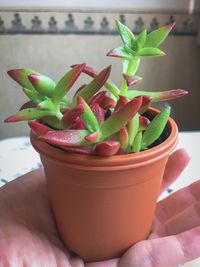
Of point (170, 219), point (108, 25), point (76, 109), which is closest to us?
point (76, 109)

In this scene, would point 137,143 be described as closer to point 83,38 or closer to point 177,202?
point 177,202

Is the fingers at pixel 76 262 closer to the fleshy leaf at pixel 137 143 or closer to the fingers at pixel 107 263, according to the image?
the fingers at pixel 107 263

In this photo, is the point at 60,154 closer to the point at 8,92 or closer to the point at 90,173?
the point at 90,173

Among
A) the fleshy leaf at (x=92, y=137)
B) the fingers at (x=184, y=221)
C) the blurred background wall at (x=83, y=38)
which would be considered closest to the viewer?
the fleshy leaf at (x=92, y=137)

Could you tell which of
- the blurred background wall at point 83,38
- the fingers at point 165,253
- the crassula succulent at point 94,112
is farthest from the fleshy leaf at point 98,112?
the blurred background wall at point 83,38

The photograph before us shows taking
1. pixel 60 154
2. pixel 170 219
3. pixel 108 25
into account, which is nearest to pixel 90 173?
pixel 60 154

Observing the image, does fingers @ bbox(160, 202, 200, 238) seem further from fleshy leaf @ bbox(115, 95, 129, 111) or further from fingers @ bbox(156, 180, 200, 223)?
fleshy leaf @ bbox(115, 95, 129, 111)

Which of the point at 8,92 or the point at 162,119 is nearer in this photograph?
the point at 162,119
